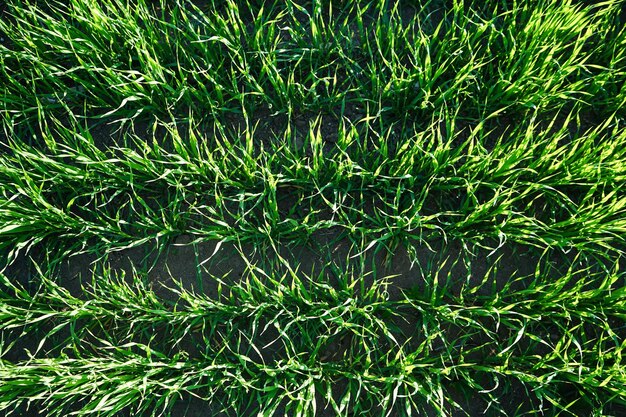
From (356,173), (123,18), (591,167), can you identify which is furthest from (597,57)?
(123,18)

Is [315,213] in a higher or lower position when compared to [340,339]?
higher

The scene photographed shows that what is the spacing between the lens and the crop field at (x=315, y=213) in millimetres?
1977

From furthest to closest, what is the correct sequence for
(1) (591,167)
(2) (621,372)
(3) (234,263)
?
(3) (234,263) → (1) (591,167) → (2) (621,372)

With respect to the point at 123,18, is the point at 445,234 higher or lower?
lower

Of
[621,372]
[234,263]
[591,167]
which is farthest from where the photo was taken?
[234,263]

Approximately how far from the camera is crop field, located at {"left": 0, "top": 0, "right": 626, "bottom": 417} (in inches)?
77.8

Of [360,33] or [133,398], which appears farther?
[360,33]

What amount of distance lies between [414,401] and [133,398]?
36.6 inches

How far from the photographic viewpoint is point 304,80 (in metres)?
2.25

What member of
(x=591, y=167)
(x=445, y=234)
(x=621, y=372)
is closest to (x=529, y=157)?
(x=591, y=167)

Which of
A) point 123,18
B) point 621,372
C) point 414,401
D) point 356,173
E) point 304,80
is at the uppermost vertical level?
point 123,18

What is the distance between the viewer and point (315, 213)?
2156mm

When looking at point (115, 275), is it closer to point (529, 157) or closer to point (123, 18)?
point (123, 18)

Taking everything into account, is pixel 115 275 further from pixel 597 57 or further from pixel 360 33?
pixel 597 57
